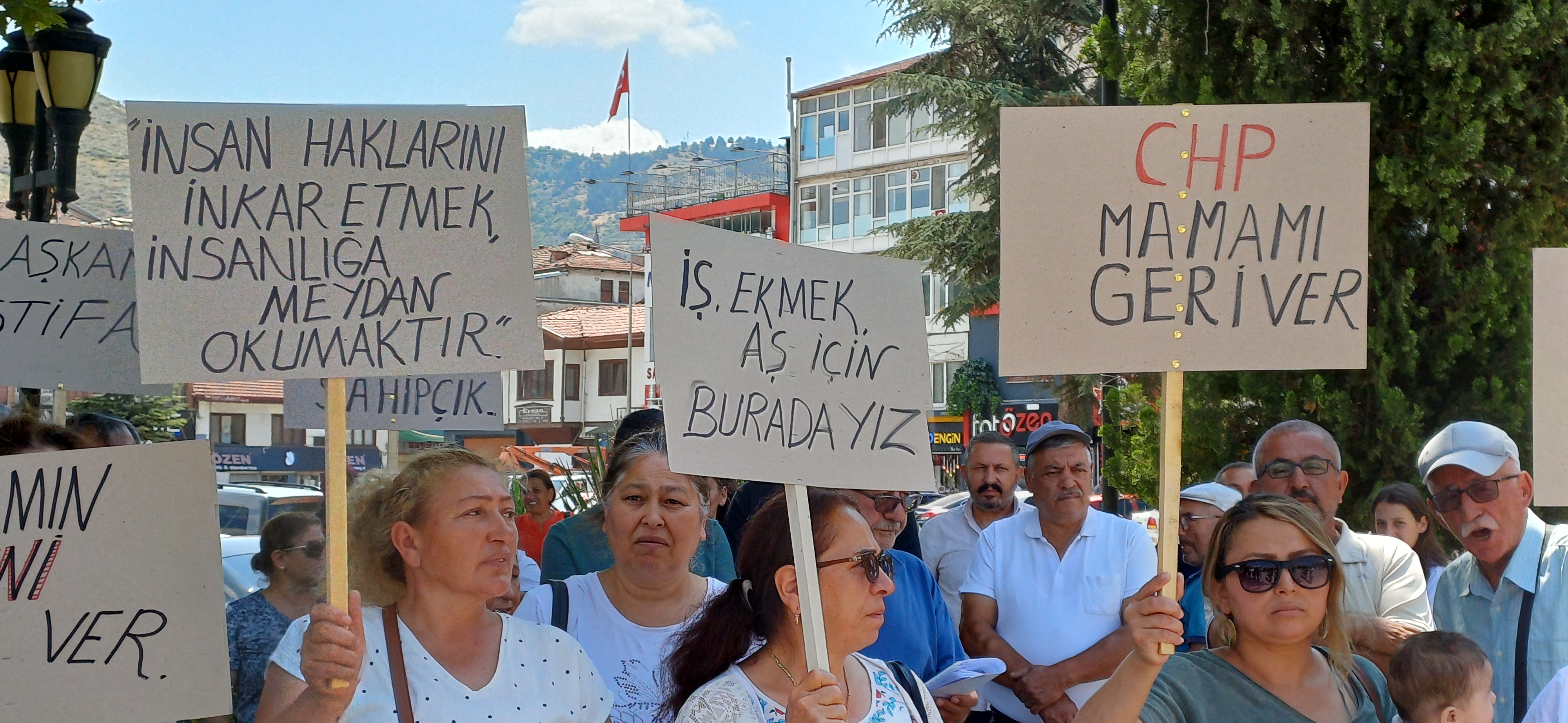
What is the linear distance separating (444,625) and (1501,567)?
2742mm

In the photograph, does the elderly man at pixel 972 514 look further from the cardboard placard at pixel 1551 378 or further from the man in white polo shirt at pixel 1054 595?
the cardboard placard at pixel 1551 378

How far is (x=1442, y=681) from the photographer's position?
2990mm

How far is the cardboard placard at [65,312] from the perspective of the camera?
437 cm

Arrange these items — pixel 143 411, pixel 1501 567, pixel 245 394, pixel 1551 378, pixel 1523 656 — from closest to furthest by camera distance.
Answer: pixel 1551 378
pixel 1523 656
pixel 1501 567
pixel 143 411
pixel 245 394

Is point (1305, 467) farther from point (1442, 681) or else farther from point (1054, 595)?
point (1442, 681)

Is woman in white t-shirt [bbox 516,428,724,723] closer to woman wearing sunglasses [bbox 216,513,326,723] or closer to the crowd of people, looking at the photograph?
the crowd of people

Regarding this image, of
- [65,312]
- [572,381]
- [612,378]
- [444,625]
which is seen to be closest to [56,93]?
[65,312]

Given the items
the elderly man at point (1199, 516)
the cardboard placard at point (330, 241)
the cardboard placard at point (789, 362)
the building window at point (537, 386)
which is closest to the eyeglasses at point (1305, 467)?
the elderly man at point (1199, 516)

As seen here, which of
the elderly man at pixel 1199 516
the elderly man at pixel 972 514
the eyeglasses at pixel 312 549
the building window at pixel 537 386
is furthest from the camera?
the building window at pixel 537 386

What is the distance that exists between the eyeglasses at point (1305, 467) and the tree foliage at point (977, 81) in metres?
15.8

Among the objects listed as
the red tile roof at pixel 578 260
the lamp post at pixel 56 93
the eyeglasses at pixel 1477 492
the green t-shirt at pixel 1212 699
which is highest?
the red tile roof at pixel 578 260

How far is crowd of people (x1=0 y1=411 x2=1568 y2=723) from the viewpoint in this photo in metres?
2.96

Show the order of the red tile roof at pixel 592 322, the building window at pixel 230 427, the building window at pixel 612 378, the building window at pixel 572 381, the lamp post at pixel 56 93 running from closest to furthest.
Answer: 1. the lamp post at pixel 56 93
2. the building window at pixel 230 427
3. the building window at pixel 612 378
4. the red tile roof at pixel 592 322
5. the building window at pixel 572 381

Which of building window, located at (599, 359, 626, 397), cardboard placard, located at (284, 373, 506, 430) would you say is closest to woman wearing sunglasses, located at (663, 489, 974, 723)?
cardboard placard, located at (284, 373, 506, 430)
